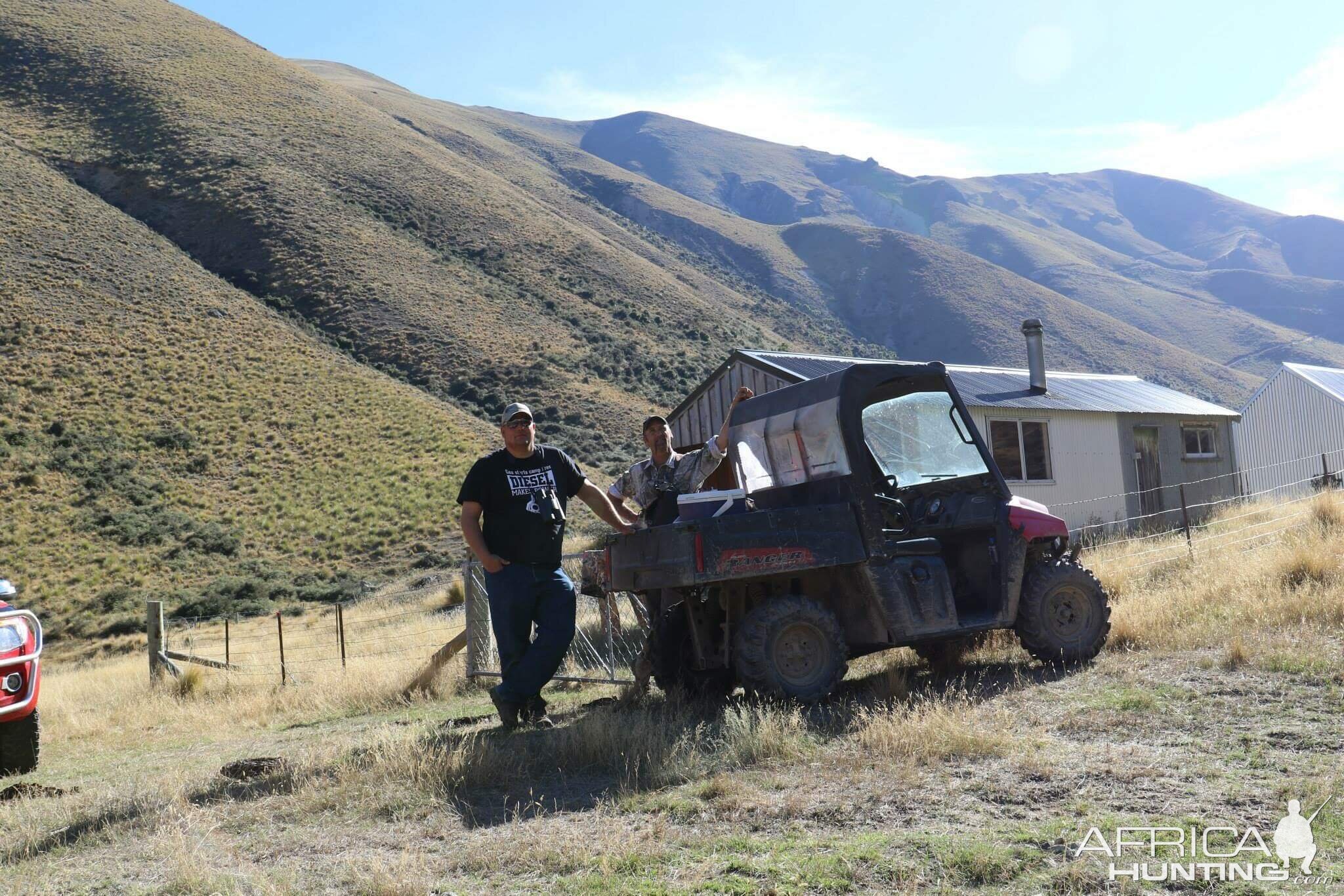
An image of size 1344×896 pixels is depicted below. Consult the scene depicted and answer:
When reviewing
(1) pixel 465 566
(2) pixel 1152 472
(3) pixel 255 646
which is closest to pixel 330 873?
(1) pixel 465 566

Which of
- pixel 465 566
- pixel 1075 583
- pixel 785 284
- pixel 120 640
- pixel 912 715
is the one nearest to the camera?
pixel 912 715

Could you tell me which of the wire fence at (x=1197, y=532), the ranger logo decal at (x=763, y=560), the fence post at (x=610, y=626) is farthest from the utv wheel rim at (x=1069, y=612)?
the wire fence at (x=1197, y=532)

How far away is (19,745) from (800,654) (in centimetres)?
528

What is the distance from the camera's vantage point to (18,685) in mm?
6969

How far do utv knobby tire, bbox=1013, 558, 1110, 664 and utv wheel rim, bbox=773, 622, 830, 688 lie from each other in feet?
4.90

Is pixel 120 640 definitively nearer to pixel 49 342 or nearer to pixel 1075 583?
pixel 49 342

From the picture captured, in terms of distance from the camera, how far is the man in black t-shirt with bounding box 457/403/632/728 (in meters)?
6.52

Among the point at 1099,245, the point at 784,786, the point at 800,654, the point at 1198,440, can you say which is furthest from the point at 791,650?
the point at 1099,245

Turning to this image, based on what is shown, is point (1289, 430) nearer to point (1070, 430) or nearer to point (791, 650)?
point (1070, 430)

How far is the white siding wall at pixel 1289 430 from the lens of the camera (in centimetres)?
2975

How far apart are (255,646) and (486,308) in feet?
106

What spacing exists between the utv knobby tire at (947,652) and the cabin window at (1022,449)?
39.6 ft

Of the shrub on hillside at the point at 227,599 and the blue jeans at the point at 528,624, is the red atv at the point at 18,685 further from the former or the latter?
the shrub on hillside at the point at 227,599

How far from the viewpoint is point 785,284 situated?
3935 inches
